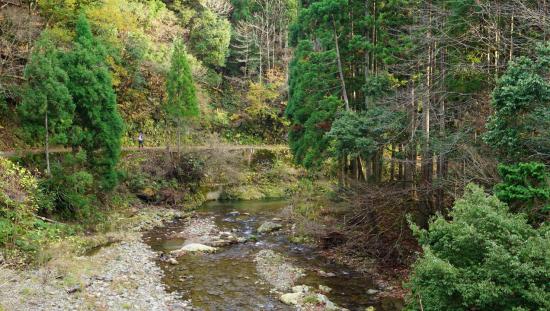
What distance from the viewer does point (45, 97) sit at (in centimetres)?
1588

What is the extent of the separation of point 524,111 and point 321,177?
594 inches

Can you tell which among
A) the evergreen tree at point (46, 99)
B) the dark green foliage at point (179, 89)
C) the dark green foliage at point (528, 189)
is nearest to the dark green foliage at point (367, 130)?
the dark green foliage at point (528, 189)

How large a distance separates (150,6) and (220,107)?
12.3 meters

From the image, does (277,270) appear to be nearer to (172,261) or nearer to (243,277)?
(243,277)

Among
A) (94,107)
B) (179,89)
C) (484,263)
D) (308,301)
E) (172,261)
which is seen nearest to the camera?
(484,263)

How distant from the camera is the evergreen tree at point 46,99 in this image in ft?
52.1

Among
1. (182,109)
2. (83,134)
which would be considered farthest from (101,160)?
(182,109)

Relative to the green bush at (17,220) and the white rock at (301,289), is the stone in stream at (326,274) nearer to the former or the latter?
the white rock at (301,289)

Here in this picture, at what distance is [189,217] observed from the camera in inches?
902

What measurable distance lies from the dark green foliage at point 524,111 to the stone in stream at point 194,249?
11.2 meters

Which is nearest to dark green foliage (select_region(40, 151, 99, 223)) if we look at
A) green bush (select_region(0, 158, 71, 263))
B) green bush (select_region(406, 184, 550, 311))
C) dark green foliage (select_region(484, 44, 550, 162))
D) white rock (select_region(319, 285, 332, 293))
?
green bush (select_region(0, 158, 71, 263))

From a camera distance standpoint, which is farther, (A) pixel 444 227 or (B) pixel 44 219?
(B) pixel 44 219

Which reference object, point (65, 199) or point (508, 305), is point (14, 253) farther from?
point (508, 305)

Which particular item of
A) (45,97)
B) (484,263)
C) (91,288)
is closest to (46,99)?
(45,97)
